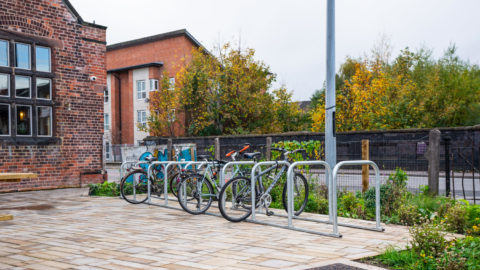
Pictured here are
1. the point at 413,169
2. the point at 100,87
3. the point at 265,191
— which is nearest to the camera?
the point at 265,191

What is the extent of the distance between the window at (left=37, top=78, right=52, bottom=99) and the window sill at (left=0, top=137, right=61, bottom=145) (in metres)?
1.17

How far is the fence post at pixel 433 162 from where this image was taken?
9.48 m

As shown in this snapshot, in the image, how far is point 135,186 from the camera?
412 inches

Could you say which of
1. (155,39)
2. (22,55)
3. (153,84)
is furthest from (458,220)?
(155,39)

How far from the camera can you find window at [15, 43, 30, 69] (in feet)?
41.9

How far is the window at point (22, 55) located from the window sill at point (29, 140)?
191cm

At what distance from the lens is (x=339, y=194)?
9.19 m

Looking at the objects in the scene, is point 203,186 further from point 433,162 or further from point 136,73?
point 136,73

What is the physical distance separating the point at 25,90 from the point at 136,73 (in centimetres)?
2669

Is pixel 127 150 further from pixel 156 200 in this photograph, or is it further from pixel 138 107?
pixel 138 107

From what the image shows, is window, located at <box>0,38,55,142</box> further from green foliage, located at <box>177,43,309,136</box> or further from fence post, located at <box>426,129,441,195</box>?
green foliage, located at <box>177,43,309,136</box>

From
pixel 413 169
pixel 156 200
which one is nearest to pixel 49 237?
pixel 156 200

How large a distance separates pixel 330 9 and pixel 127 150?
9.11 meters

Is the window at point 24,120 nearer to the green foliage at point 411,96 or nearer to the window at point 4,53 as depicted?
the window at point 4,53
